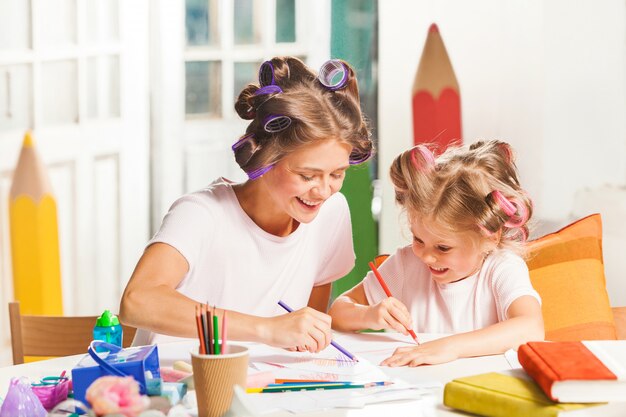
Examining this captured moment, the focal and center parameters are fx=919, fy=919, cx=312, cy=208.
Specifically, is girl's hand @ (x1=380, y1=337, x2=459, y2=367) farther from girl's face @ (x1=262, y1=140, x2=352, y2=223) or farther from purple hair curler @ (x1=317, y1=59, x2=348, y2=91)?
purple hair curler @ (x1=317, y1=59, x2=348, y2=91)

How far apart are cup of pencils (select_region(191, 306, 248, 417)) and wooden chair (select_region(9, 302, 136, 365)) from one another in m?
0.98

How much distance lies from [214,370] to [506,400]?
0.40 m

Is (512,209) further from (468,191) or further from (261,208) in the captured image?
→ (261,208)

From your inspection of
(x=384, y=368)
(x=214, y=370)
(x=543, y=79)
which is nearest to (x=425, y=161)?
(x=384, y=368)

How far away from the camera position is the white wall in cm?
306

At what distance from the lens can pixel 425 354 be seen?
1581 millimetres

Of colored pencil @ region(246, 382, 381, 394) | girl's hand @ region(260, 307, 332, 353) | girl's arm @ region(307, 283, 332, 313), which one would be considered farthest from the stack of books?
girl's arm @ region(307, 283, 332, 313)

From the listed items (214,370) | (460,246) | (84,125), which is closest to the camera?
(214,370)

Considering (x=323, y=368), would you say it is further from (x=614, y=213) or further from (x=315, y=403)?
(x=614, y=213)

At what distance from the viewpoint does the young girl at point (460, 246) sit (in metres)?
1.90

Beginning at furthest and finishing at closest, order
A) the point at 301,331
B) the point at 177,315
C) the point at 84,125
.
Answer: the point at 84,125
the point at 177,315
the point at 301,331

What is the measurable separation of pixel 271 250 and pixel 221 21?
1615mm

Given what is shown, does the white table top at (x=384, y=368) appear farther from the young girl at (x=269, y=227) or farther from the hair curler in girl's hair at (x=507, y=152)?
the hair curler in girl's hair at (x=507, y=152)

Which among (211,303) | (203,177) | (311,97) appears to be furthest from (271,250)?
(203,177)
